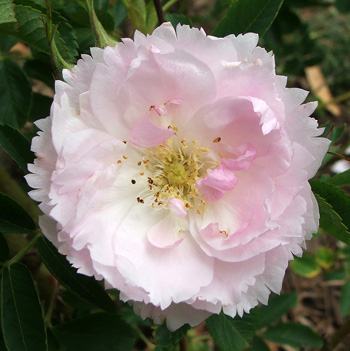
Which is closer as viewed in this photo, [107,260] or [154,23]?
[107,260]

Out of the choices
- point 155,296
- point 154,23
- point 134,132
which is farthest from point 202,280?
point 154,23

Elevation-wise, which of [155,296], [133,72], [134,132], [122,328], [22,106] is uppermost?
[133,72]

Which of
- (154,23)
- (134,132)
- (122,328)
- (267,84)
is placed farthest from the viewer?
(122,328)

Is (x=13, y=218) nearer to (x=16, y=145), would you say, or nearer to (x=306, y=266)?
(x=16, y=145)

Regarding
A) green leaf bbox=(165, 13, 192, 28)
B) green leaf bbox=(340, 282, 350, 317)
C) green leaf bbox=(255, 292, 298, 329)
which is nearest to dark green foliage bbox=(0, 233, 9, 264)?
green leaf bbox=(165, 13, 192, 28)

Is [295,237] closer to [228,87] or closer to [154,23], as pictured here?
[228,87]

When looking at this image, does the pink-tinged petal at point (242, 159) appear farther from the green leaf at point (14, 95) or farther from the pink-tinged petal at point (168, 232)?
the green leaf at point (14, 95)

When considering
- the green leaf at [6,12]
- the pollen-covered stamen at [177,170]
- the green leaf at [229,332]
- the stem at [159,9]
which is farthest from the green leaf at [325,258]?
the green leaf at [6,12]
